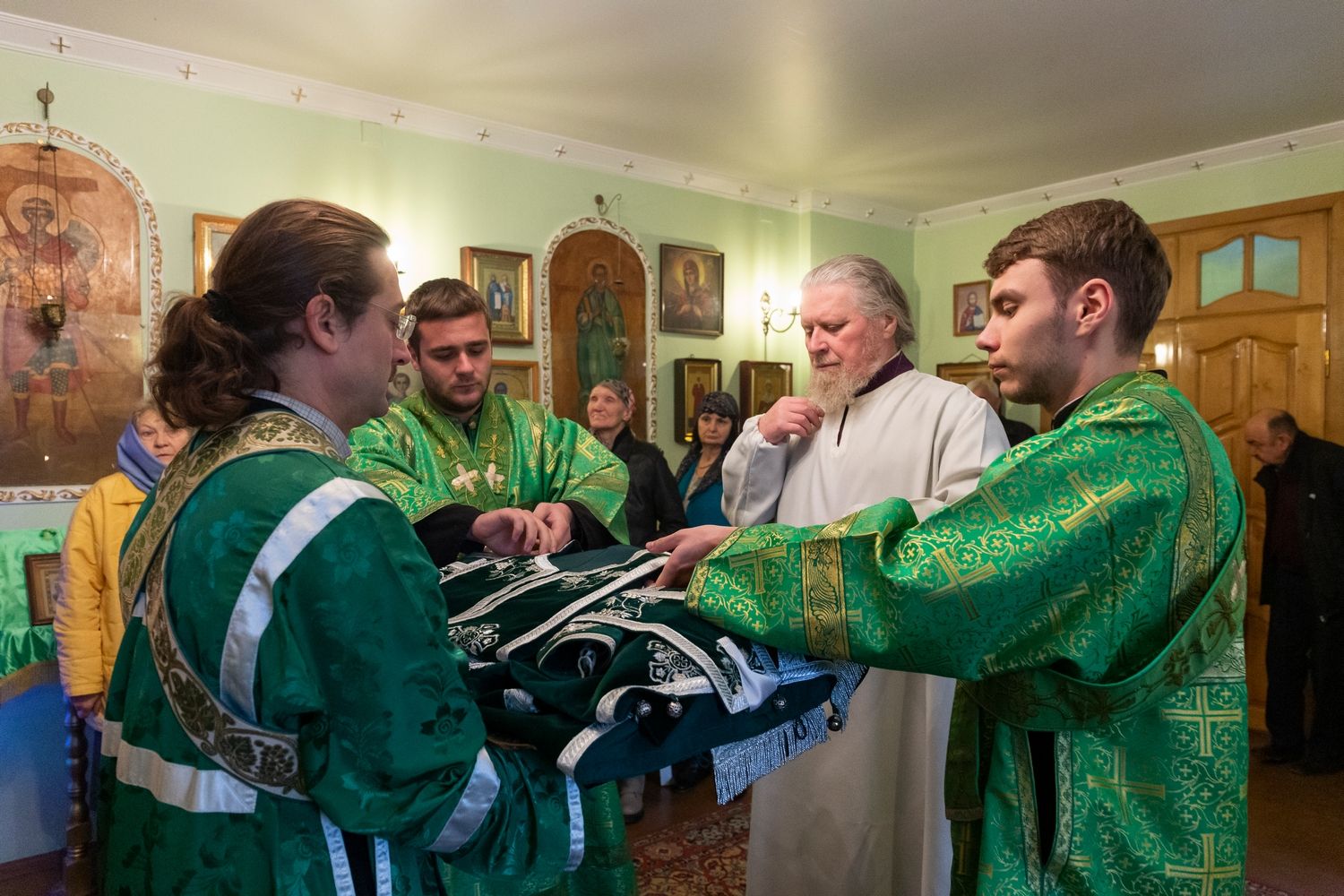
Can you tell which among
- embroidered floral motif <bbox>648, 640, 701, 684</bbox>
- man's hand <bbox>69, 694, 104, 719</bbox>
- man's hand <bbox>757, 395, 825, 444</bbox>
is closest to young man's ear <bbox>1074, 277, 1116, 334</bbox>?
embroidered floral motif <bbox>648, 640, 701, 684</bbox>

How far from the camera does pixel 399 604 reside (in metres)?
1.14

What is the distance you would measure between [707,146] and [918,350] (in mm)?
2972

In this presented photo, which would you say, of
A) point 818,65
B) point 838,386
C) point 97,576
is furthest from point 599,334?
point 838,386

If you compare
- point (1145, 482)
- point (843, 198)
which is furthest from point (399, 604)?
point (843, 198)

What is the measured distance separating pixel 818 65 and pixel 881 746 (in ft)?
11.3

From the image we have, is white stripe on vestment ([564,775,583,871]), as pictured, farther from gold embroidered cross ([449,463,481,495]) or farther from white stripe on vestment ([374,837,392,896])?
gold embroidered cross ([449,463,481,495])

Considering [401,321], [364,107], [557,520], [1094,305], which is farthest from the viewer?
[364,107]

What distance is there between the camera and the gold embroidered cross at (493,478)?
103 inches

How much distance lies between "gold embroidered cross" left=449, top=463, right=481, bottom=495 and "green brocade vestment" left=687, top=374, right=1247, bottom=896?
3.98 feet

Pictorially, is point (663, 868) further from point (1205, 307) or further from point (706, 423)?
point (1205, 307)

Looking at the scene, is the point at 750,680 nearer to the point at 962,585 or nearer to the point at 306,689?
the point at 962,585

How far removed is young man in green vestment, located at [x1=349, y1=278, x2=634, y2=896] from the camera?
2.27 m

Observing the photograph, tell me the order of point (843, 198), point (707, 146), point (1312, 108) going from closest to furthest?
point (1312, 108), point (707, 146), point (843, 198)

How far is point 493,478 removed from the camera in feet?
8.59
